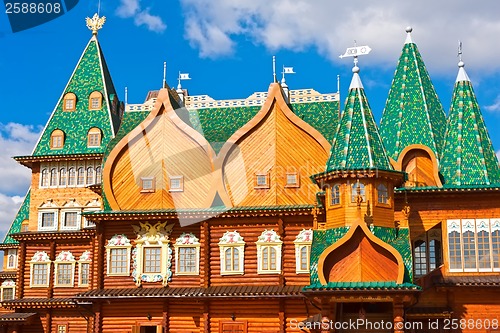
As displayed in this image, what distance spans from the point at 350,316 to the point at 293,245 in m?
4.60

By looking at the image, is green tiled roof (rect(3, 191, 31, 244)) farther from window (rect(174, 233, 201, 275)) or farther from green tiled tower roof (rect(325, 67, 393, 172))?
green tiled tower roof (rect(325, 67, 393, 172))

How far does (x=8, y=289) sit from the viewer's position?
148 feet

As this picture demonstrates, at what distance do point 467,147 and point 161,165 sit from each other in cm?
1297

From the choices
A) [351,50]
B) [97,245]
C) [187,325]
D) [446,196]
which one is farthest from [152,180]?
[446,196]

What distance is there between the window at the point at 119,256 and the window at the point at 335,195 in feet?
30.8

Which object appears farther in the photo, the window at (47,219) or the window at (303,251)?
the window at (47,219)

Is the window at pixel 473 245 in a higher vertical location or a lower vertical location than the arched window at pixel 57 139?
lower

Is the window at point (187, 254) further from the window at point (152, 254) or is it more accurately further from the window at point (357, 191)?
the window at point (357, 191)

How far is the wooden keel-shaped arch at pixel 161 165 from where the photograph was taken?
30.8 metres

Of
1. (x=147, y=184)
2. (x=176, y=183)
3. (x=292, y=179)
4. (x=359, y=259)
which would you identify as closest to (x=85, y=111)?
(x=147, y=184)

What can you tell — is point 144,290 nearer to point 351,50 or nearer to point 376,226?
point 376,226

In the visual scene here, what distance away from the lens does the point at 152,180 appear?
1228 inches

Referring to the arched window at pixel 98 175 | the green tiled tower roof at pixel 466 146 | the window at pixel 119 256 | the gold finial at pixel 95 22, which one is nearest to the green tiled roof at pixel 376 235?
the green tiled tower roof at pixel 466 146

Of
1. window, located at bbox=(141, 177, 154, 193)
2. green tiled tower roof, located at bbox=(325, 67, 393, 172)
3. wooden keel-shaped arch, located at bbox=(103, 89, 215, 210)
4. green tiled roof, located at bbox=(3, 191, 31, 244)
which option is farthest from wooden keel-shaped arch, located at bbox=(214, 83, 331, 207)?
green tiled roof, located at bbox=(3, 191, 31, 244)
